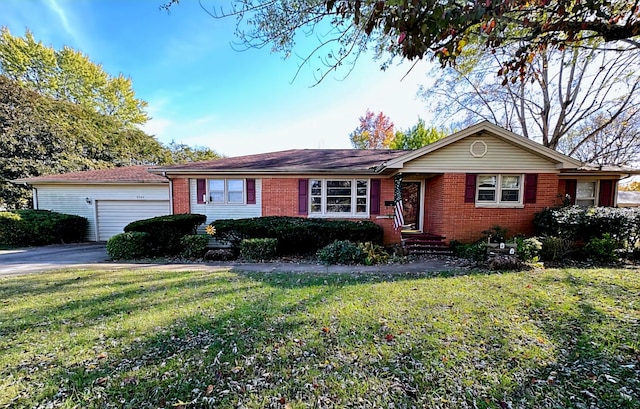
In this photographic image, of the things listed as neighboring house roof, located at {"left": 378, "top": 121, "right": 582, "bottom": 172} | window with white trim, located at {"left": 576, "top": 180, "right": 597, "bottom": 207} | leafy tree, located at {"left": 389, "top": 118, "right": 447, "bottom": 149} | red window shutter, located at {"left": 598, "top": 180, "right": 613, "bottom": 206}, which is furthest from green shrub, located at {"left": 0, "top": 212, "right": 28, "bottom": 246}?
leafy tree, located at {"left": 389, "top": 118, "right": 447, "bottom": 149}

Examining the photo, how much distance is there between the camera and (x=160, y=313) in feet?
13.2

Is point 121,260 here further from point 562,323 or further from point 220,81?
point 562,323

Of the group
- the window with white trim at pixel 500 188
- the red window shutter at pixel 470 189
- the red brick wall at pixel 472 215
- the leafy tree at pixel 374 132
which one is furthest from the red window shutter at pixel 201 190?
the leafy tree at pixel 374 132

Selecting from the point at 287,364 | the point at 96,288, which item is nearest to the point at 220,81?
the point at 96,288

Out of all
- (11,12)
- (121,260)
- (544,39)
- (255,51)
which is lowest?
(121,260)

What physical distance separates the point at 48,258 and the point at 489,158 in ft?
49.7

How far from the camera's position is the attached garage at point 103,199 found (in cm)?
1211

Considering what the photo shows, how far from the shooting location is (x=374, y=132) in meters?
31.8

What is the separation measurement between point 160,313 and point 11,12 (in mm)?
16820

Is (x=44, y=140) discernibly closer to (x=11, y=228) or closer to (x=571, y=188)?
(x=11, y=228)

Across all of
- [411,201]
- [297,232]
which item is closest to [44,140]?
[297,232]

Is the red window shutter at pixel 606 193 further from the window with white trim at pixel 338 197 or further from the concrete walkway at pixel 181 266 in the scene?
the window with white trim at pixel 338 197

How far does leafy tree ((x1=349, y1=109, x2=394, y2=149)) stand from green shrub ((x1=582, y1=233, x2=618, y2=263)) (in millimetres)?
24286

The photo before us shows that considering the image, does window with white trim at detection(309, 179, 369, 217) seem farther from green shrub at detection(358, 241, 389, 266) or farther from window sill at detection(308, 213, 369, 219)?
green shrub at detection(358, 241, 389, 266)
